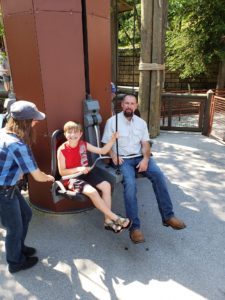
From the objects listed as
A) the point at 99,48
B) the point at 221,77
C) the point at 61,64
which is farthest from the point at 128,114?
the point at 221,77

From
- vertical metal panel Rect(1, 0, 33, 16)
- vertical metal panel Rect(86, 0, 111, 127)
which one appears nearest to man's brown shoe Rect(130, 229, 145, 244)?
vertical metal panel Rect(86, 0, 111, 127)

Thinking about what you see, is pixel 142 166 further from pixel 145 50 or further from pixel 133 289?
pixel 145 50

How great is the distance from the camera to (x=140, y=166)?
289 cm

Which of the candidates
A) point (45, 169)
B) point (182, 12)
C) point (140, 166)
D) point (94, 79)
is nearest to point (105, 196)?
point (140, 166)

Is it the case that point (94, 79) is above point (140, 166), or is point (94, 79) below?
above

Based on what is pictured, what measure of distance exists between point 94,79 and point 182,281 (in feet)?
6.79

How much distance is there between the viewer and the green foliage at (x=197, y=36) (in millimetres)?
11172

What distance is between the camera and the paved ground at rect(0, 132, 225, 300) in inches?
85.7

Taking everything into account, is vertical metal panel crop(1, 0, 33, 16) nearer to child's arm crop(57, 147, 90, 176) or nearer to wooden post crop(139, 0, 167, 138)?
child's arm crop(57, 147, 90, 176)

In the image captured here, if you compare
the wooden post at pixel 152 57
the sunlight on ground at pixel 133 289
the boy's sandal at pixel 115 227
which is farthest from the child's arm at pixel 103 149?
the wooden post at pixel 152 57

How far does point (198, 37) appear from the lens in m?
11.5

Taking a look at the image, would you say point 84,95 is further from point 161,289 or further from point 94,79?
point 161,289

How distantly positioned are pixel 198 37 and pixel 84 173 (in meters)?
10.8

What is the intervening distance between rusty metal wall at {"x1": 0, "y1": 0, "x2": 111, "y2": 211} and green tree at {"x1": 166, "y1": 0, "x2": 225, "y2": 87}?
9.55m
